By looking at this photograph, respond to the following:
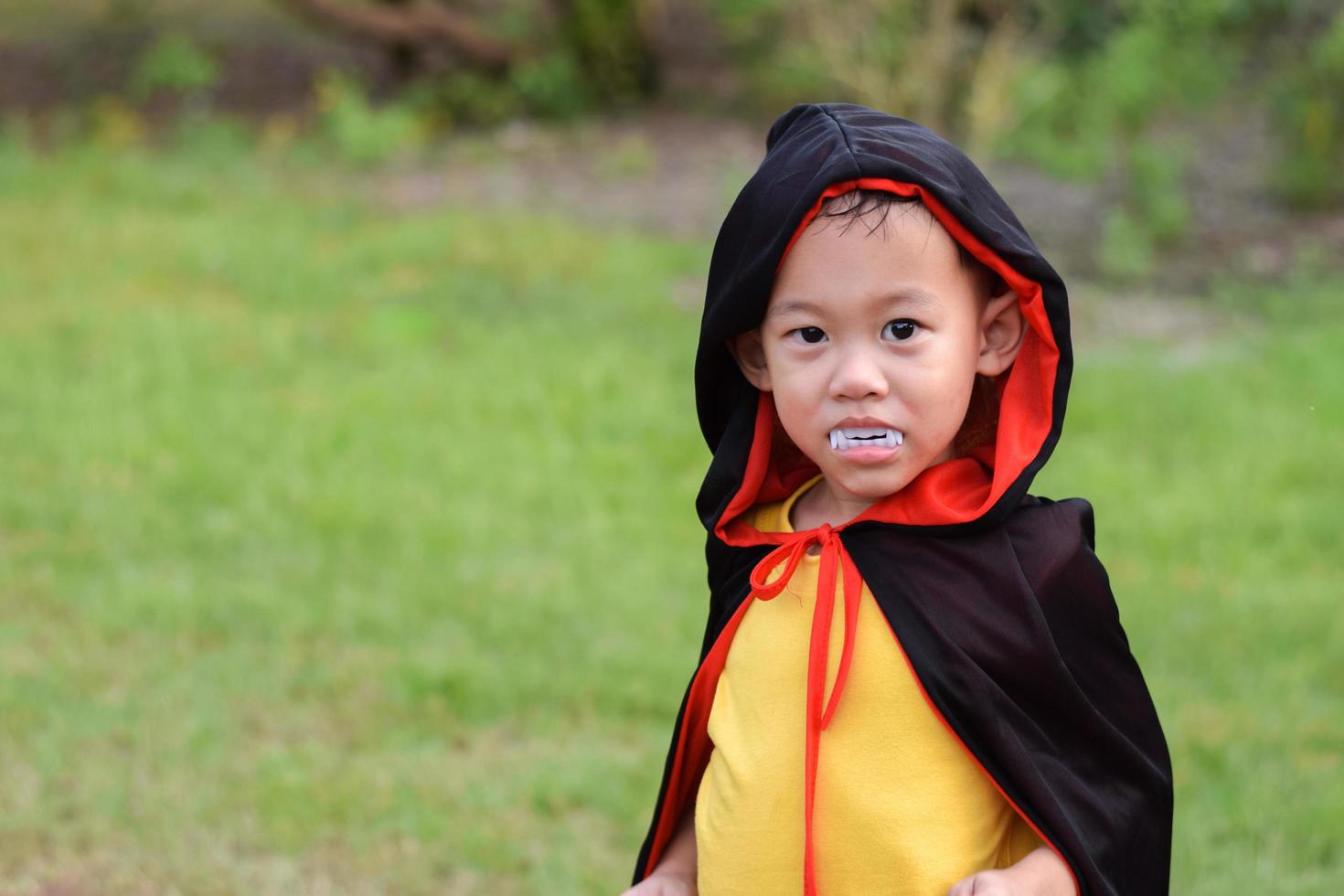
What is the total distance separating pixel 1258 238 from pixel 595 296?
3601 mm

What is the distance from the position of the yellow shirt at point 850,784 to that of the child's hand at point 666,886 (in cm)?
17

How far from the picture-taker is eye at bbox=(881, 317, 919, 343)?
2109 mm

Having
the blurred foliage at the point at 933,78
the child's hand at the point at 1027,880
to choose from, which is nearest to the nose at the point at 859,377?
the child's hand at the point at 1027,880

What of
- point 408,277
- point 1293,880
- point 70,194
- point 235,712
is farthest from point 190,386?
point 1293,880

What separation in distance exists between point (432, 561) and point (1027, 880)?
3.48 metres

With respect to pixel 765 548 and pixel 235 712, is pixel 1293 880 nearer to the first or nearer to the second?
pixel 765 548

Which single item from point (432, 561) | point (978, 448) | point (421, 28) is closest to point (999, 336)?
point (978, 448)

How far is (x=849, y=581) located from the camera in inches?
85.7

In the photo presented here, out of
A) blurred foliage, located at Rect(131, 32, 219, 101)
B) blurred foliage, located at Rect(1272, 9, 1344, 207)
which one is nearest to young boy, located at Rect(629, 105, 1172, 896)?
blurred foliage, located at Rect(1272, 9, 1344, 207)

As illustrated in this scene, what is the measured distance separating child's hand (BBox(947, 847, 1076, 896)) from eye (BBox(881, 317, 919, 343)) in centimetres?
70

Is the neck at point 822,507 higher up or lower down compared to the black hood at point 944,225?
lower down

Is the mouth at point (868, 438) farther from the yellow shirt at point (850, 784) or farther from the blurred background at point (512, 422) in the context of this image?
the blurred background at point (512, 422)

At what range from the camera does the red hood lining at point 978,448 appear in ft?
6.86

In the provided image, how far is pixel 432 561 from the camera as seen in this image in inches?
211
